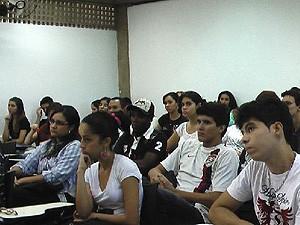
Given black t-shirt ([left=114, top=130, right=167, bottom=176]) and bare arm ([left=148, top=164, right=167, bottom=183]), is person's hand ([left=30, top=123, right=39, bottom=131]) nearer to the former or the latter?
black t-shirt ([left=114, top=130, right=167, bottom=176])

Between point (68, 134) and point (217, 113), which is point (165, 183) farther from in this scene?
point (68, 134)

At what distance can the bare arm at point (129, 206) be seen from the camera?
2.81 meters

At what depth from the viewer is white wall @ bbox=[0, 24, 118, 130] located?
27.5ft

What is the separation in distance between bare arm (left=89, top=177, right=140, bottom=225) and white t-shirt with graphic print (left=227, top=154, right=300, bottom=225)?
2.15ft

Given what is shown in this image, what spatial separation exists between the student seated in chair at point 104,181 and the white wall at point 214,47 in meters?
4.81

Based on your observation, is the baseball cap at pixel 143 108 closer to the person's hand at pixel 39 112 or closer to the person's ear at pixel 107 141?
the person's ear at pixel 107 141

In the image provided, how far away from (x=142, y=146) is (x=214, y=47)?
3.73m

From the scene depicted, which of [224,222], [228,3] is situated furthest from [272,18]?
[224,222]

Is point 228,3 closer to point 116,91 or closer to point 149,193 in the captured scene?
point 116,91

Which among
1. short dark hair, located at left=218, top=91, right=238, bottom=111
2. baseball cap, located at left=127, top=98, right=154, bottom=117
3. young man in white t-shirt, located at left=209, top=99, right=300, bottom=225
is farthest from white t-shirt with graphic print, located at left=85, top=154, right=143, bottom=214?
short dark hair, located at left=218, top=91, right=238, bottom=111

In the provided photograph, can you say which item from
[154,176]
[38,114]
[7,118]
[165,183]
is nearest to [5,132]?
[7,118]

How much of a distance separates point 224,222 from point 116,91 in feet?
25.2

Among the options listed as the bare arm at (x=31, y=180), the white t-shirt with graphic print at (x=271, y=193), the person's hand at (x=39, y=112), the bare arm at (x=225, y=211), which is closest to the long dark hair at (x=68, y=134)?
the bare arm at (x=31, y=180)

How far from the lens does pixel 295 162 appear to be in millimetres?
2131
